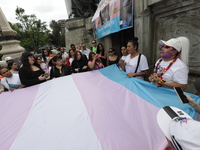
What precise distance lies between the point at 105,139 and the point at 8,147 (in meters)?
1.04

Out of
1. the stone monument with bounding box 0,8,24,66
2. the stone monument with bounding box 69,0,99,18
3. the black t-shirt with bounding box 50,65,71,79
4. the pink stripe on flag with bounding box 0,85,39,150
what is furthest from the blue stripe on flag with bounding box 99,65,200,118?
the stone monument with bounding box 69,0,99,18

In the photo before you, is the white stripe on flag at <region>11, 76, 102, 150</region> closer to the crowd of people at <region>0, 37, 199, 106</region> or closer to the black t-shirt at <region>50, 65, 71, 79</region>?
the crowd of people at <region>0, 37, 199, 106</region>

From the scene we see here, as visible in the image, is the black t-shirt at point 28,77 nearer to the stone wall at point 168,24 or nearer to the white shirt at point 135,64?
the white shirt at point 135,64

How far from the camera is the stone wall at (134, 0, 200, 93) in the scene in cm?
204

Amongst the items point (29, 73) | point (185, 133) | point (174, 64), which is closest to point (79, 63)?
point (29, 73)

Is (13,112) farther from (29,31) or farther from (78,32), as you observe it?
(29,31)

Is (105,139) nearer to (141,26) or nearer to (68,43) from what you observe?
(141,26)

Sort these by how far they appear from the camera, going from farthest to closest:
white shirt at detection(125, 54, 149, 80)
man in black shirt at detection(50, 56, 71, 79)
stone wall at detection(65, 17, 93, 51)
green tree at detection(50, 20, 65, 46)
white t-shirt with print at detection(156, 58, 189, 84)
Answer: green tree at detection(50, 20, 65, 46) → stone wall at detection(65, 17, 93, 51) → man in black shirt at detection(50, 56, 71, 79) → white shirt at detection(125, 54, 149, 80) → white t-shirt with print at detection(156, 58, 189, 84)

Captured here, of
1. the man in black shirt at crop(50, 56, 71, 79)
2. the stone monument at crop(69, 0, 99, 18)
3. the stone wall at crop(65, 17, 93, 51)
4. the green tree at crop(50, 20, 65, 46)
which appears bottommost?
the man in black shirt at crop(50, 56, 71, 79)

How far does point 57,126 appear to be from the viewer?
1.30 meters

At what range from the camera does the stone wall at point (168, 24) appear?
2045 mm

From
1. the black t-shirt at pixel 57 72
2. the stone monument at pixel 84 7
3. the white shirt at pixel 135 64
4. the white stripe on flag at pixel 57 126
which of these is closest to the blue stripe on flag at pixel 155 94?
the white shirt at pixel 135 64

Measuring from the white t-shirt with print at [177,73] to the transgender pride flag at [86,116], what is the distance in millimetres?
197

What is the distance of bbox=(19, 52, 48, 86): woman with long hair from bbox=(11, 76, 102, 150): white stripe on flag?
1.90 ft
